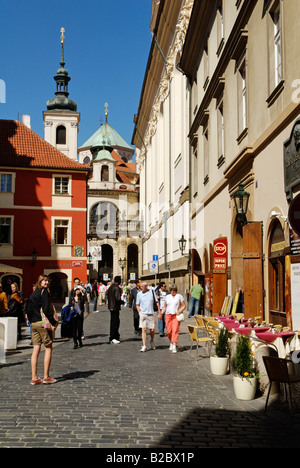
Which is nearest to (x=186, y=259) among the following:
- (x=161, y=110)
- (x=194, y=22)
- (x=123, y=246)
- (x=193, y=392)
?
(x=194, y=22)

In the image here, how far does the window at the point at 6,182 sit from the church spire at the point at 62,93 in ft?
148

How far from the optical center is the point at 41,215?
41.3 meters

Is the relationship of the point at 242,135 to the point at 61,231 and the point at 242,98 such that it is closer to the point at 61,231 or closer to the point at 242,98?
the point at 242,98

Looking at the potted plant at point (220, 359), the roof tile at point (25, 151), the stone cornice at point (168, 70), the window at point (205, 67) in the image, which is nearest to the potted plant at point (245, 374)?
the potted plant at point (220, 359)

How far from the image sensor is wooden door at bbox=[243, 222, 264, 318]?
1404 cm

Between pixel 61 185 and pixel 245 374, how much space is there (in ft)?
117

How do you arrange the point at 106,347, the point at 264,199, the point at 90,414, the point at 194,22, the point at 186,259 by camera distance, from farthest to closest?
the point at 186,259
the point at 194,22
the point at 106,347
the point at 264,199
the point at 90,414

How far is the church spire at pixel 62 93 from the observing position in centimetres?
8381

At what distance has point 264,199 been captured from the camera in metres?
13.9

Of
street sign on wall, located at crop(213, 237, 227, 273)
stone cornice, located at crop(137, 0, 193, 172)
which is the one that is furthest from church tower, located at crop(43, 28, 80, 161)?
street sign on wall, located at crop(213, 237, 227, 273)

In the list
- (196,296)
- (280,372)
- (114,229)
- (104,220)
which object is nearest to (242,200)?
(280,372)

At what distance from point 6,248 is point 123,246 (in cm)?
4302

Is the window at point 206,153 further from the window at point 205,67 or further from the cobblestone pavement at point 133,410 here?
the cobblestone pavement at point 133,410

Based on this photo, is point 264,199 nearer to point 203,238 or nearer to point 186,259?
point 203,238
